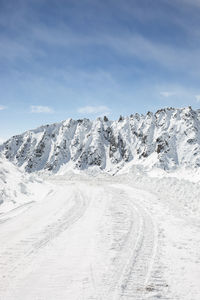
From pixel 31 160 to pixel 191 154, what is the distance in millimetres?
51091

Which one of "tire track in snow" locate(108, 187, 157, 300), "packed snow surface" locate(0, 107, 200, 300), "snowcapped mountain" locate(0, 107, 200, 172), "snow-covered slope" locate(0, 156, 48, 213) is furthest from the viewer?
"snowcapped mountain" locate(0, 107, 200, 172)

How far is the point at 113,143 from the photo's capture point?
7744cm

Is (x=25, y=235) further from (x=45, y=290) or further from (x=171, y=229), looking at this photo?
(x=171, y=229)

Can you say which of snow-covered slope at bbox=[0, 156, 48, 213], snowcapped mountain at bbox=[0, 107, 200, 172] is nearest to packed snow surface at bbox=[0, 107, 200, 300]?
snow-covered slope at bbox=[0, 156, 48, 213]

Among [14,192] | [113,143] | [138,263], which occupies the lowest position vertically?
[138,263]

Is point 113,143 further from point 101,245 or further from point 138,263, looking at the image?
point 138,263

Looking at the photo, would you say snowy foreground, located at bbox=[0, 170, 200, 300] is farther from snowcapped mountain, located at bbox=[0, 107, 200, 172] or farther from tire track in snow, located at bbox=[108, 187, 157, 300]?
snowcapped mountain, located at bbox=[0, 107, 200, 172]

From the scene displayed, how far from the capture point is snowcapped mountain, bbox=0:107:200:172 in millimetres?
61438

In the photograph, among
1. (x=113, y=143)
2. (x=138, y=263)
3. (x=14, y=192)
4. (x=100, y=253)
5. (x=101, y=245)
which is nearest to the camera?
(x=138, y=263)

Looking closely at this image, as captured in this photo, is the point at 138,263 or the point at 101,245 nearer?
the point at 138,263

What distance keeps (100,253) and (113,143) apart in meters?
70.7

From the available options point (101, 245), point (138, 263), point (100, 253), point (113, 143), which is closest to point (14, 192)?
point (101, 245)

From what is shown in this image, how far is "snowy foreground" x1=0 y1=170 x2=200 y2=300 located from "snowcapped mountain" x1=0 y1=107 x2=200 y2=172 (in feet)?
150

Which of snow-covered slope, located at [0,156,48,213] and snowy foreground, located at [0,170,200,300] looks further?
snow-covered slope, located at [0,156,48,213]
